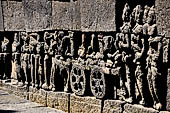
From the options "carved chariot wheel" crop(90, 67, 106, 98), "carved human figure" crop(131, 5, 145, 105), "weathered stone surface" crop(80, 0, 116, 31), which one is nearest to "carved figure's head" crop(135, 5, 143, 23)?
"carved human figure" crop(131, 5, 145, 105)

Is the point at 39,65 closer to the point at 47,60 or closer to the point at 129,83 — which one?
the point at 47,60

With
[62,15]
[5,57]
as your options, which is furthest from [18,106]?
[62,15]

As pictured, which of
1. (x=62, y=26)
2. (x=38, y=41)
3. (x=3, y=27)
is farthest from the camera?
(x=3, y=27)

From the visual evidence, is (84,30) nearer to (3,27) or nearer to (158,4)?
(158,4)

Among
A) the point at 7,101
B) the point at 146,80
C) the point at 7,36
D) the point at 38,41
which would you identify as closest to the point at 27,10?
the point at 38,41

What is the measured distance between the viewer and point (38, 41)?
709 centimetres

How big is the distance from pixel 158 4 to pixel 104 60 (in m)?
1.33

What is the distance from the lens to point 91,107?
232 inches

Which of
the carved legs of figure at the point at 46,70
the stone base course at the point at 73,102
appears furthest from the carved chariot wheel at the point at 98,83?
the carved legs of figure at the point at 46,70

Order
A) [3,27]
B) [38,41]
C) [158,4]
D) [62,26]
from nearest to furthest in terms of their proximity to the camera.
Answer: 1. [158,4]
2. [62,26]
3. [38,41]
4. [3,27]

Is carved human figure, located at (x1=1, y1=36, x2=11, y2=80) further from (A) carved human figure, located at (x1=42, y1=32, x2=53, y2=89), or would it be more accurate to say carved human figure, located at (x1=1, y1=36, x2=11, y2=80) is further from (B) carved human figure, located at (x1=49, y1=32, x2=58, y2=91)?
(B) carved human figure, located at (x1=49, y1=32, x2=58, y2=91)

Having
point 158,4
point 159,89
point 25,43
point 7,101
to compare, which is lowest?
point 7,101

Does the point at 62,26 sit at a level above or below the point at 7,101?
above

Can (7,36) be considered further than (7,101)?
Yes
